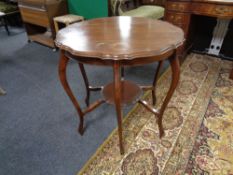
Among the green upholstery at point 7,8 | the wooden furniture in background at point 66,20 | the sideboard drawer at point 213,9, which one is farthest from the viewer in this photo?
the green upholstery at point 7,8

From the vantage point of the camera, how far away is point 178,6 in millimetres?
1913

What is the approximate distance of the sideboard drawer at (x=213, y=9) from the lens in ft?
5.51

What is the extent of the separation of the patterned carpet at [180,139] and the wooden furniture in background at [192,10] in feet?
2.38

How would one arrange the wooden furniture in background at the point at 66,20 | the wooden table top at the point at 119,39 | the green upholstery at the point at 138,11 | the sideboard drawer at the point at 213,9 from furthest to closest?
the wooden furniture in background at the point at 66,20 < the green upholstery at the point at 138,11 < the sideboard drawer at the point at 213,9 < the wooden table top at the point at 119,39

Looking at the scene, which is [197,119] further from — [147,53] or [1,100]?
[1,100]

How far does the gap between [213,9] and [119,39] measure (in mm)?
1334

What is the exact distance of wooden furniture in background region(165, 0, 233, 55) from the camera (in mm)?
1687

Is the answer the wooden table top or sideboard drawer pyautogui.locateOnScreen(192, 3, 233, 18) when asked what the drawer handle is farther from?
the wooden table top

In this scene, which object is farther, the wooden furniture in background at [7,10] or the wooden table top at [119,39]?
the wooden furniture in background at [7,10]

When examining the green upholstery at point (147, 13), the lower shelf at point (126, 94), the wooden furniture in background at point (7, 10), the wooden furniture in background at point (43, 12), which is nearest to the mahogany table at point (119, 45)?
the lower shelf at point (126, 94)

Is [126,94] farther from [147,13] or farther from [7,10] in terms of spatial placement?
[7,10]

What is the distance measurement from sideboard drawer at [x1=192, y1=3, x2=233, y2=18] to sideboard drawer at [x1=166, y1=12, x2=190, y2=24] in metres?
0.11

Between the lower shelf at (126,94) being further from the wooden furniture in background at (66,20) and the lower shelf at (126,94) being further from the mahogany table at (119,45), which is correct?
the wooden furniture in background at (66,20)

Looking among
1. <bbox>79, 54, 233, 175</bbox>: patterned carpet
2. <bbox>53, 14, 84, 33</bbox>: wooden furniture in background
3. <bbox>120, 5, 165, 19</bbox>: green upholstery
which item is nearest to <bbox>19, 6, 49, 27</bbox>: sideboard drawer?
<bbox>53, 14, 84, 33</bbox>: wooden furniture in background
